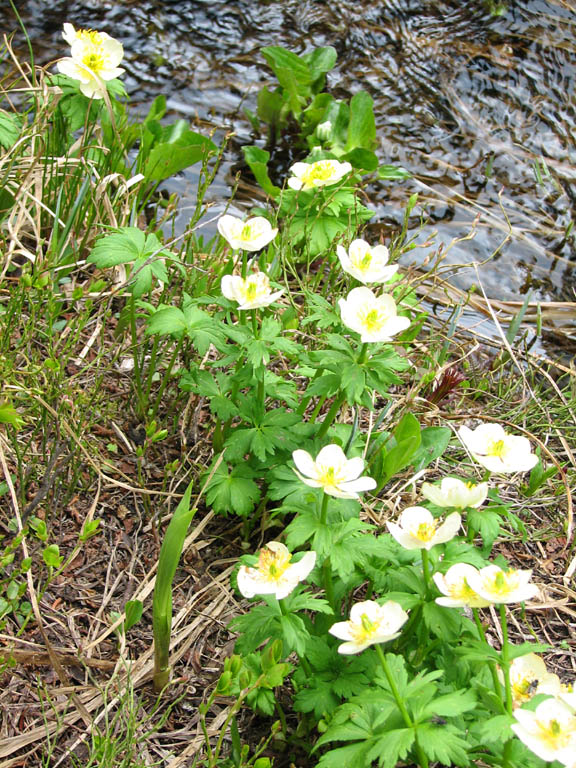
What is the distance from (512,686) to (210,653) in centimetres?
68

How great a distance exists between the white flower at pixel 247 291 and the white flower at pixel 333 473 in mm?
338

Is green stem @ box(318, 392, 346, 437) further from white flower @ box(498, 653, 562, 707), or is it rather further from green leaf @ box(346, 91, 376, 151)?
green leaf @ box(346, 91, 376, 151)

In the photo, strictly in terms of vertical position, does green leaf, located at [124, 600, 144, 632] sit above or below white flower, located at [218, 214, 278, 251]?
below

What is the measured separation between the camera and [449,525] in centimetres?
141

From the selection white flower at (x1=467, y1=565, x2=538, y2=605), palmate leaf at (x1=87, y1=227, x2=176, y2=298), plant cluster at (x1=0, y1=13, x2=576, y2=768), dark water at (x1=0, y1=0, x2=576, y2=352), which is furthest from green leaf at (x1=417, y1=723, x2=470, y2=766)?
dark water at (x1=0, y1=0, x2=576, y2=352)

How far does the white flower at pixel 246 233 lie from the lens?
1712 millimetres

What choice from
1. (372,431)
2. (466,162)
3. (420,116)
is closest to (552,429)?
(372,431)

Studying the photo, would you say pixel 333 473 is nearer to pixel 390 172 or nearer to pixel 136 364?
pixel 136 364

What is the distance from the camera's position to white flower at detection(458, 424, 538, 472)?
4.91 ft

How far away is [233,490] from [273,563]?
45cm

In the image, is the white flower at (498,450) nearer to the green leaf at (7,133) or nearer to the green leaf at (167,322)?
the green leaf at (167,322)

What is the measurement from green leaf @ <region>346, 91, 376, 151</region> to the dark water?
25 cm

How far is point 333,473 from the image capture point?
1476 mm

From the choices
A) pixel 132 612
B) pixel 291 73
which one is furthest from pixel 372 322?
pixel 291 73
